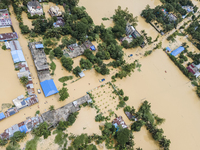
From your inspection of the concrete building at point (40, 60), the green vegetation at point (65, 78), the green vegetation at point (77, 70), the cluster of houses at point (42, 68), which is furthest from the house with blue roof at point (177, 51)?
the concrete building at point (40, 60)

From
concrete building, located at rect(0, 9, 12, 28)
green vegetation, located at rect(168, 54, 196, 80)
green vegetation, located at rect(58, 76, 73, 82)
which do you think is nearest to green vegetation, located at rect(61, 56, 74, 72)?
green vegetation, located at rect(58, 76, 73, 82)

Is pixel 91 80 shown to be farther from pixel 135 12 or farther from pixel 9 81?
pixel 135 12

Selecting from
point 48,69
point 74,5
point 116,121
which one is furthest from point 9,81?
point 74,5

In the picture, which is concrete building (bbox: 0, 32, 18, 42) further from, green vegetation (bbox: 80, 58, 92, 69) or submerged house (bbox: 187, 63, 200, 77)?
submerged house (bbox: 187, 63, 200, 77)

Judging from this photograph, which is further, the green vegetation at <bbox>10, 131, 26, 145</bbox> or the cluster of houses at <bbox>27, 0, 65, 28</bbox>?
the cluster of houses at <bbox>27, 0, 65, 28</bbox>

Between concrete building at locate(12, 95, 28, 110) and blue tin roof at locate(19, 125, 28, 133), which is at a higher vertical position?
concrete building at locate(12, 95, 28, 110)

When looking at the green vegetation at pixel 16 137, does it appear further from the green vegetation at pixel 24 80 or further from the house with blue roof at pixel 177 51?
the house with blue roof at pixel 177 51

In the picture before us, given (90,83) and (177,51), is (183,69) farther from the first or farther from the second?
(90,83)
